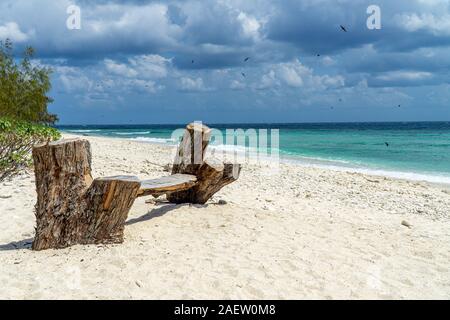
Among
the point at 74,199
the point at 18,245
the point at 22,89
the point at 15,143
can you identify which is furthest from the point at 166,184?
the point at 22,89

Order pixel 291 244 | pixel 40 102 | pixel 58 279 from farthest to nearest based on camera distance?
pixel 40 102 → pixel 291 244 → pixel 58 279

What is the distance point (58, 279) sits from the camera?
4.59m

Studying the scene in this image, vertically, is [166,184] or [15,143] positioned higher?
[15,143]

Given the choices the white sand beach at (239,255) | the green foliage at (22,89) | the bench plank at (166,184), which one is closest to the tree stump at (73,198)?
the white sand beach at (239,255)

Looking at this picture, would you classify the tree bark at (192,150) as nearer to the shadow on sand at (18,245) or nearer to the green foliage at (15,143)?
the shadow on sand at (18,245)

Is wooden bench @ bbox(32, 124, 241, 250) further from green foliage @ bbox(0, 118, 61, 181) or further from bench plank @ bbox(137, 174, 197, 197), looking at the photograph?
green foliage @ bbox(0, 118, 61, 181)

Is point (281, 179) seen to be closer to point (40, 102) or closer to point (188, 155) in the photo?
point (188, 155)

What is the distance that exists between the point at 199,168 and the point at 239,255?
2.43m

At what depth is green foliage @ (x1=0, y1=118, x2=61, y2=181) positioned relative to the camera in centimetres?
977

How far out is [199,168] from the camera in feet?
24.6

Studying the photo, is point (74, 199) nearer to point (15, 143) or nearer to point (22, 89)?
point (15, 143)
